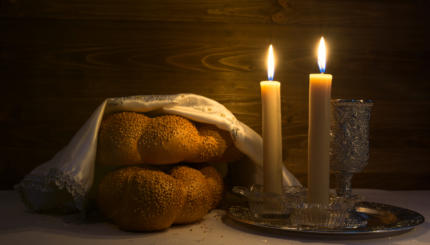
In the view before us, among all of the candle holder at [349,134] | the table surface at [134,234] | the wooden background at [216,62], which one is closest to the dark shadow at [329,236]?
the table surface at [134,234]

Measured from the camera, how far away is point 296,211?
0.73 metres

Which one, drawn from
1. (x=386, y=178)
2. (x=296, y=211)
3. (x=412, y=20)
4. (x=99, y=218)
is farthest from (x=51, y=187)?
(x=412, y=20)

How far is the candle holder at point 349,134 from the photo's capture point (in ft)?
2.84

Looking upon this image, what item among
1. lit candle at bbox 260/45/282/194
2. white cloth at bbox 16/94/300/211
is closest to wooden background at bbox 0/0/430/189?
white cloth at bbox 16/94/300/211

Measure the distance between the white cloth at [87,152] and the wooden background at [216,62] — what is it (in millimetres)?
221

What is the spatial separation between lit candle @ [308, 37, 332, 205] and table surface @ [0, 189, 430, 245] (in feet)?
0.25

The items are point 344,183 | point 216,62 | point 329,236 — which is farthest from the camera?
point 216,62

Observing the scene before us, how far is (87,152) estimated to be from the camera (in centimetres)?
83

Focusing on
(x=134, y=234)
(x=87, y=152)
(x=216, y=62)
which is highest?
(x=216, y=62)

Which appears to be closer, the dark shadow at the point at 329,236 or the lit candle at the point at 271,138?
the dark shadow at the point at 329,236

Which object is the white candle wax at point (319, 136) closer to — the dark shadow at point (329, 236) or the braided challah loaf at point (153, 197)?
the dark shadow at point (329, 236)

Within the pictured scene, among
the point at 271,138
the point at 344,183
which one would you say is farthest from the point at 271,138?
the point at 344,183

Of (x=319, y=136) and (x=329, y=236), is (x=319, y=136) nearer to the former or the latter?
(x=319, y=136)

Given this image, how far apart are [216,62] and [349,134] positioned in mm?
394
